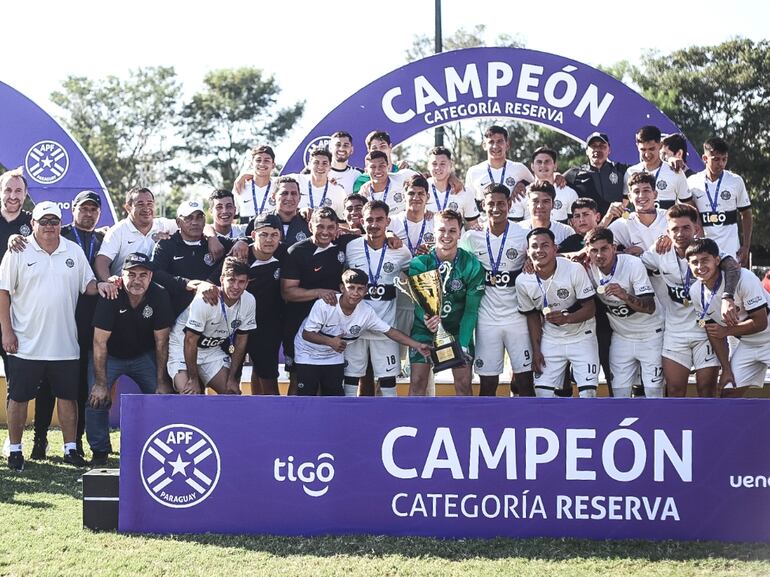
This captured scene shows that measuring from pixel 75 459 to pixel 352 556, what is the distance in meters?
3.57

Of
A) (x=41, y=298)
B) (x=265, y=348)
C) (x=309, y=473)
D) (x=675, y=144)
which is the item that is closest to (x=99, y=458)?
(x=41, y=298)

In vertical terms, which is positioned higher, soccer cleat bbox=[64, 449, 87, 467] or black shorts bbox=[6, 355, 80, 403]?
black shorts bbox=[6, 355, 80, 403]

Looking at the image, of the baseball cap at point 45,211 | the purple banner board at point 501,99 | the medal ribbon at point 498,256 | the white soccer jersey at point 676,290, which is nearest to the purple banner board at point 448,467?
the white soccer jersey at point 676,290

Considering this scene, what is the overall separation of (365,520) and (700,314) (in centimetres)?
313

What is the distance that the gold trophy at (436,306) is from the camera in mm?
7012

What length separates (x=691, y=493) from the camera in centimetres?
535

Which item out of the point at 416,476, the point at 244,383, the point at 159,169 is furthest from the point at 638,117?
the point at 159,169

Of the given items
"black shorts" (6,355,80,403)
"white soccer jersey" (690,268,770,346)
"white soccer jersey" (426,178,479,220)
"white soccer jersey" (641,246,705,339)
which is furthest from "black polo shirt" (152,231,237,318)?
"white soccer jersey" (690,268,770,346)

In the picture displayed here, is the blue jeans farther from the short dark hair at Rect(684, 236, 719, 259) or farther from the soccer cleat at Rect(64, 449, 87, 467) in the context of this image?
the short dark hair at Rect(684, 236, 719, 259)

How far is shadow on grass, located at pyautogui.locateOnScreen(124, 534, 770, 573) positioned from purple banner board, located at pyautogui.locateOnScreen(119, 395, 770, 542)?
7 centimetres

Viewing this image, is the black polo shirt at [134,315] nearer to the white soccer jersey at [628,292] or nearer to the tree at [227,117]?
the white soccer jersey at [628,292]

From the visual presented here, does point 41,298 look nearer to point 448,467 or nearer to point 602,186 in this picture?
point 448,467

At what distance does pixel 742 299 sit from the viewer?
6637mm

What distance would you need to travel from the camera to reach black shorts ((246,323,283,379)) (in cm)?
760
